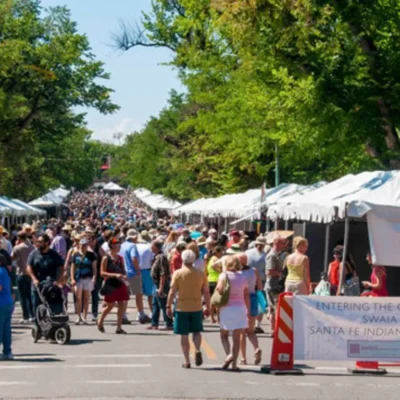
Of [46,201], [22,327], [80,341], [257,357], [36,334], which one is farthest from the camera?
[46,201]

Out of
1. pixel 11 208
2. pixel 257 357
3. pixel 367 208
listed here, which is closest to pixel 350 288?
pixel 367 208

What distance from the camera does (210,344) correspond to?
17141 millimetres

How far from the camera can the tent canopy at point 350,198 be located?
720 inches

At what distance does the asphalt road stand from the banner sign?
0.31 metres

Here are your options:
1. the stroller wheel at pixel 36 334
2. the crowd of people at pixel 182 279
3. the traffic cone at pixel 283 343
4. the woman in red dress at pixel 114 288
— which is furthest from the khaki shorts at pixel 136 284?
the traffic cone at pixel 283 343

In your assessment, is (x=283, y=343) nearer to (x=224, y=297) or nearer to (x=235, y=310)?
(x=235, y=310)

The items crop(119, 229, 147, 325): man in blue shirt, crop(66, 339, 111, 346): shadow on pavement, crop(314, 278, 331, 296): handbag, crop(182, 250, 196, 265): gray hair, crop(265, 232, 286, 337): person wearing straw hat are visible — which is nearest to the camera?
crop(182, 250, 196, 265): gray hair

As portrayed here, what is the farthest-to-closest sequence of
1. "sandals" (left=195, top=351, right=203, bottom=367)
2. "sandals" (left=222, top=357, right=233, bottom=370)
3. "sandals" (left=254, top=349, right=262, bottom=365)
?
"sandals" (left=254, top=349, right=262, bottom=365) → "sandals" (left=195, top=351, right=203, bottom=367) → "sandals" (left=222, top=357, right=233, bottom=370)

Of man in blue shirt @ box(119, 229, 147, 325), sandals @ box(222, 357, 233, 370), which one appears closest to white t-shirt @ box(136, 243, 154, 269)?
man in blue shirt @ box(119, 229, 147, 325)

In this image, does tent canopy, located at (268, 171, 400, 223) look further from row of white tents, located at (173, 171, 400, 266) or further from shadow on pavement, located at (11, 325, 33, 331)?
shadow on pavement, located at (11, 325, 33, 331)

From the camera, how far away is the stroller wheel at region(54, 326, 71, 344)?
55.5ft

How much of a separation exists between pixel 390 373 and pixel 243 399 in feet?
11.2

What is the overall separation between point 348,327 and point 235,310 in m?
1.42

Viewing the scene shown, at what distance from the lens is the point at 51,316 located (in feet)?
55.4
